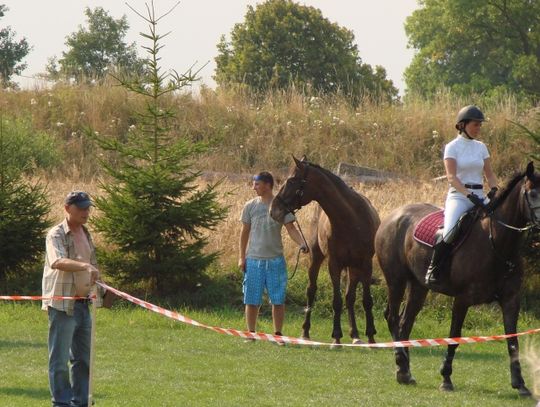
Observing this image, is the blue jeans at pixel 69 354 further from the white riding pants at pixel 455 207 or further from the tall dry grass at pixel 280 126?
the tall dry grass at pixel 280 126

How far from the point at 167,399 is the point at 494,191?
391 centimetres

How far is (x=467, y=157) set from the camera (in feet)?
40.3

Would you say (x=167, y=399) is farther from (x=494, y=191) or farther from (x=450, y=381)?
(x=494, y=191)

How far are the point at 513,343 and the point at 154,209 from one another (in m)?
8.85

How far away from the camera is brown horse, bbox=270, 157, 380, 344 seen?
50.3 feet

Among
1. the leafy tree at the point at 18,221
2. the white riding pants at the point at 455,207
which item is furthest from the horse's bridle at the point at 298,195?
the leafy tree at the point at 18,221

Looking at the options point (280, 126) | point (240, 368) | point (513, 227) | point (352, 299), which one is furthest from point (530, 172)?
point (280, 126)

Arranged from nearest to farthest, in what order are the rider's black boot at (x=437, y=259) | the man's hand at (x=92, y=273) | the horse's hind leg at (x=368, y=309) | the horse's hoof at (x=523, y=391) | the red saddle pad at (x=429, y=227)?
the man's hand at (x=92, y=273) → the horse's hoof at (x=523, y=391) → the rider's black boot at (x=437, y=259) → the red saddle pad at (x=429, y=227) → the horse's hind leg at (x=368, y=309)

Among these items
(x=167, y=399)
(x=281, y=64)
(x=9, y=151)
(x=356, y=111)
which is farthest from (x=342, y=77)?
(x=167, y=399)

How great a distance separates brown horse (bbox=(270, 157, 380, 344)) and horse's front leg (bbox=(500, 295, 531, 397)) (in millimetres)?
3830

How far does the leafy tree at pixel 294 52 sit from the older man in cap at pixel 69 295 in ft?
148

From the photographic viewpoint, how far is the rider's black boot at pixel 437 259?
12352 mm

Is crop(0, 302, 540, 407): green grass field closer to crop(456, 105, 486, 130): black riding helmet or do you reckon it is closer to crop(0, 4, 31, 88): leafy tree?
crop(456, 105, 486, 130): black riding helmet

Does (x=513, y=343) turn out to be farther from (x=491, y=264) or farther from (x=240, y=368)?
(x=240, y=368)
